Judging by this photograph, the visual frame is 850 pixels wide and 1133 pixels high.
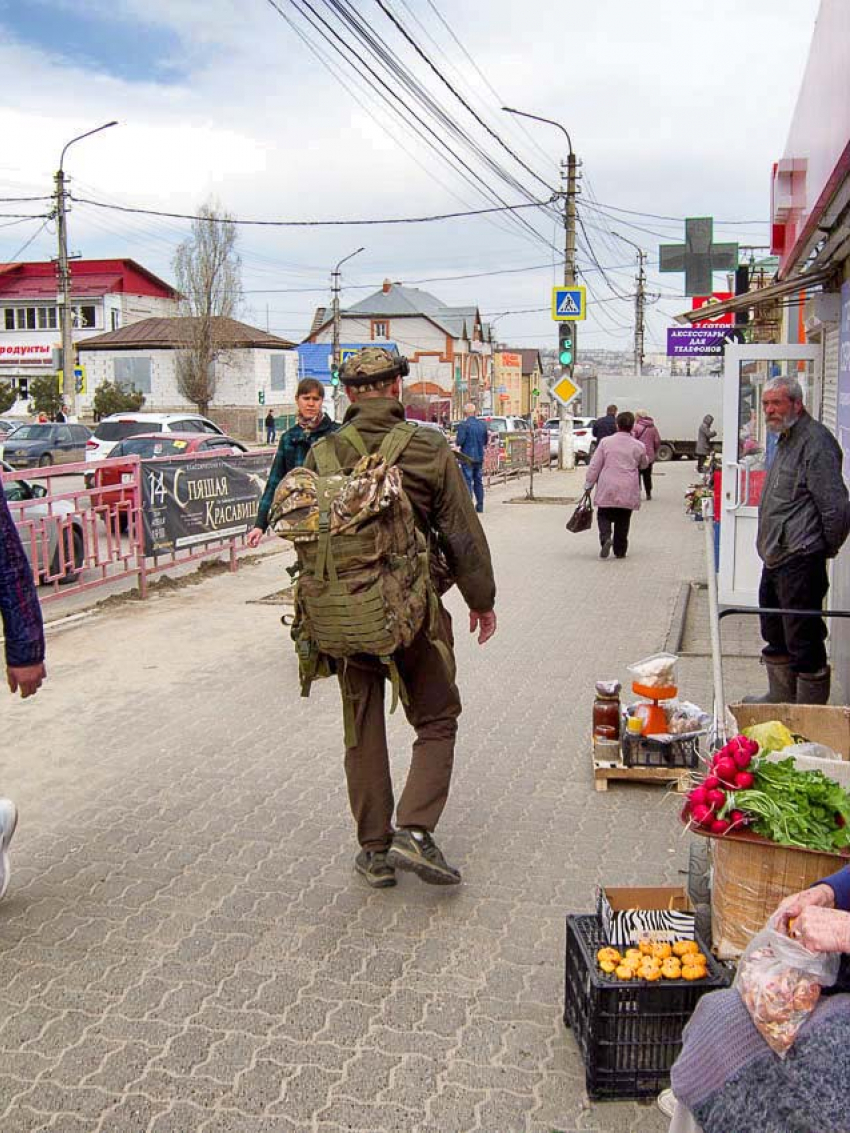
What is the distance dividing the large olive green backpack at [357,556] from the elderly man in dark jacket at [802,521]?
273cm

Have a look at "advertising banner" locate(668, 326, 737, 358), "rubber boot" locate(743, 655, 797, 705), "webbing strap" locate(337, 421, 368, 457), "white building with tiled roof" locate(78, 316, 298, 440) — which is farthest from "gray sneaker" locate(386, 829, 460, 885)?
"white building with tiled roof" locate(78, 316, 298, 440)

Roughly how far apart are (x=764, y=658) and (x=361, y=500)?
3573 millimetres

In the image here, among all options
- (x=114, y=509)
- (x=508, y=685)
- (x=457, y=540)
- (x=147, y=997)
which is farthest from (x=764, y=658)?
(x=114, y=509)

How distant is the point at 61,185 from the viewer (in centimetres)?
3334

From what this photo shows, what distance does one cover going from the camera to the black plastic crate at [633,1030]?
3.16 m

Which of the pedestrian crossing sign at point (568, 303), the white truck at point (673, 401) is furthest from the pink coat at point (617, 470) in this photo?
the white truck at point (673, 401)

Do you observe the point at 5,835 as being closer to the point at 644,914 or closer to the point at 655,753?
the point at 644,914

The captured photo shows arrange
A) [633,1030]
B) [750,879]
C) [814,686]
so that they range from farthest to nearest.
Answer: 1. [814,686]
2. [750,879]
3. [633,1030]

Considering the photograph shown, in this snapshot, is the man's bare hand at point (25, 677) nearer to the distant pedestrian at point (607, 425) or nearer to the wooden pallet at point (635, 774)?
the wooden pallet at point (635, 774)

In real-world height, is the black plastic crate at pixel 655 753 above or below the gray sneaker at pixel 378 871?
above

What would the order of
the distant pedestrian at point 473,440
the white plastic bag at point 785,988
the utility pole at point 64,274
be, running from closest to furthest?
the white plastic bag at point 785,988
the distant pedestrian at point 473,440
the utility pole at point 64,274

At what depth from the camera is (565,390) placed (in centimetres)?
2683

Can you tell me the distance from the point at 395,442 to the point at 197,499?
8.18 m

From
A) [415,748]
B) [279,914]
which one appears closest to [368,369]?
[415,748]
